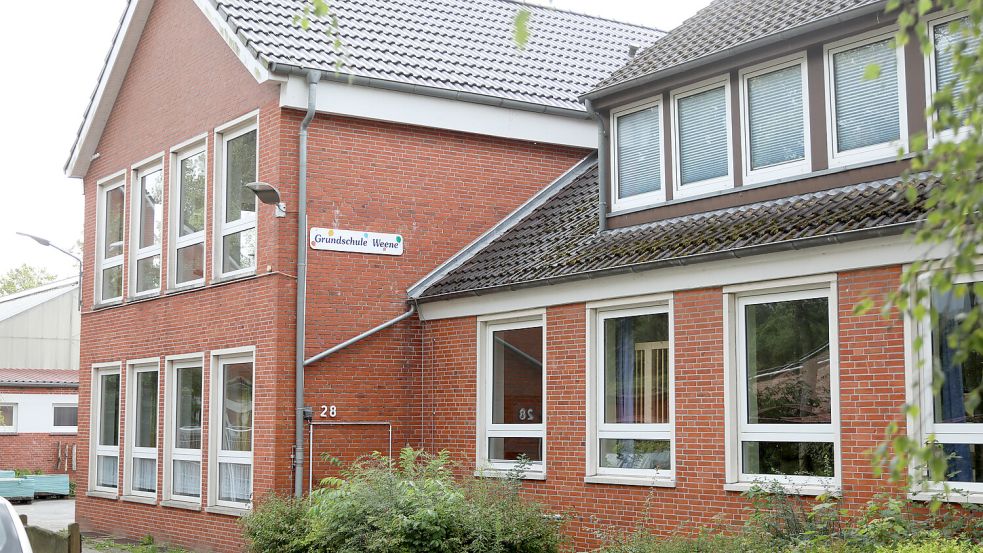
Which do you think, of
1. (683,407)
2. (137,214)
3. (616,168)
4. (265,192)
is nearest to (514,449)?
(683,407)

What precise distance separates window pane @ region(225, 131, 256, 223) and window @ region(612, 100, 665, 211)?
494 cm

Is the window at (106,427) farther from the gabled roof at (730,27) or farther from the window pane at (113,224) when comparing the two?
the gabled roof at (730,27)

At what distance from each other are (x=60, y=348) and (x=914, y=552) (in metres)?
38.7

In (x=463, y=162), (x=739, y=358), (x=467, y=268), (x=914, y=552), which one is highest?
(x=463, y=162)

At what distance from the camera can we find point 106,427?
19906 mm

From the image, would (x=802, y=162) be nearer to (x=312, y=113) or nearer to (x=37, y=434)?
(x=312, y=113)

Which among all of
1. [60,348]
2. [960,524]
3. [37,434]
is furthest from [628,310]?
[60,348]

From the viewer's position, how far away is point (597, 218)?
15156 mm

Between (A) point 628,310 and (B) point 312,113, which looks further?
(B) point 312,113

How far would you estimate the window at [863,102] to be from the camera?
37.2 feet

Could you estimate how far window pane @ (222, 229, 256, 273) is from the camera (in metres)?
16.0

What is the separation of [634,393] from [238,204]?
6508 mm

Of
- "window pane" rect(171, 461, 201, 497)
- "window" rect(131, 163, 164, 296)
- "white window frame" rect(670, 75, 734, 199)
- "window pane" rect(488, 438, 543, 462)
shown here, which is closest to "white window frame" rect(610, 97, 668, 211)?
"white window frame" rect(670, 75, 734, 199)

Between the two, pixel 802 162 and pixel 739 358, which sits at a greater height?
pixel 802 162
